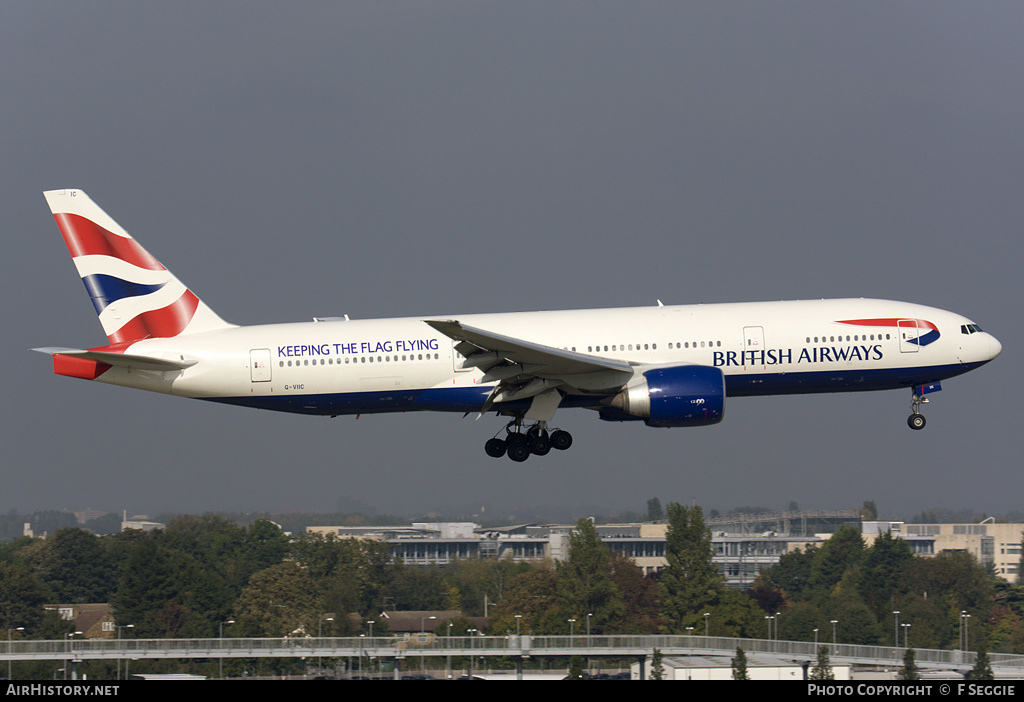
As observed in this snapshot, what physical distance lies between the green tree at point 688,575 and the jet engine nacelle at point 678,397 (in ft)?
189

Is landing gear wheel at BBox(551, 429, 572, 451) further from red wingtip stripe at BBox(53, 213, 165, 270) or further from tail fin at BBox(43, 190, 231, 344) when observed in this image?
red wingtip stripe at BBox(53, 213, 165, 270)

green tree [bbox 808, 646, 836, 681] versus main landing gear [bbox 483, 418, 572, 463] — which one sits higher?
main landing gear [bbox 483, 418, 572, 463]

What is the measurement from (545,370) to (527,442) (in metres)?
3.15

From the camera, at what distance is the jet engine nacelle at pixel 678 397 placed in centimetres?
3112

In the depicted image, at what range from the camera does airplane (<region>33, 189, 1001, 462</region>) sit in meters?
32.7

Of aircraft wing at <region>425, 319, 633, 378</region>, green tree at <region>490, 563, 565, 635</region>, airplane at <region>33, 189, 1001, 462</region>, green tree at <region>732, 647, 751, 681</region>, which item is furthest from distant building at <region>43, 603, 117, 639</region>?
aircraft wing at <region>425, 319, 633, 378</region>

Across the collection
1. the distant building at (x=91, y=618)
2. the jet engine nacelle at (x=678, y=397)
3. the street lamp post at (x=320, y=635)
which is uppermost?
the jet engine nacelle at (x=678, y=397)

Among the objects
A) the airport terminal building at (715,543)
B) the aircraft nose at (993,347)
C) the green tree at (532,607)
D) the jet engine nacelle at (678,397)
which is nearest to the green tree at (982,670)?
the aircraft nose at (993,347)

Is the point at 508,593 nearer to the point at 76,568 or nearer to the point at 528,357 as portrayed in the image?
the point at 76,568

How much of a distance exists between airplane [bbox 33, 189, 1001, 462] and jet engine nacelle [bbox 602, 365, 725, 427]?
144mm

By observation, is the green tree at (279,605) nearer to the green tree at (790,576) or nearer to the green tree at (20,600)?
the green tree at (20,600)
